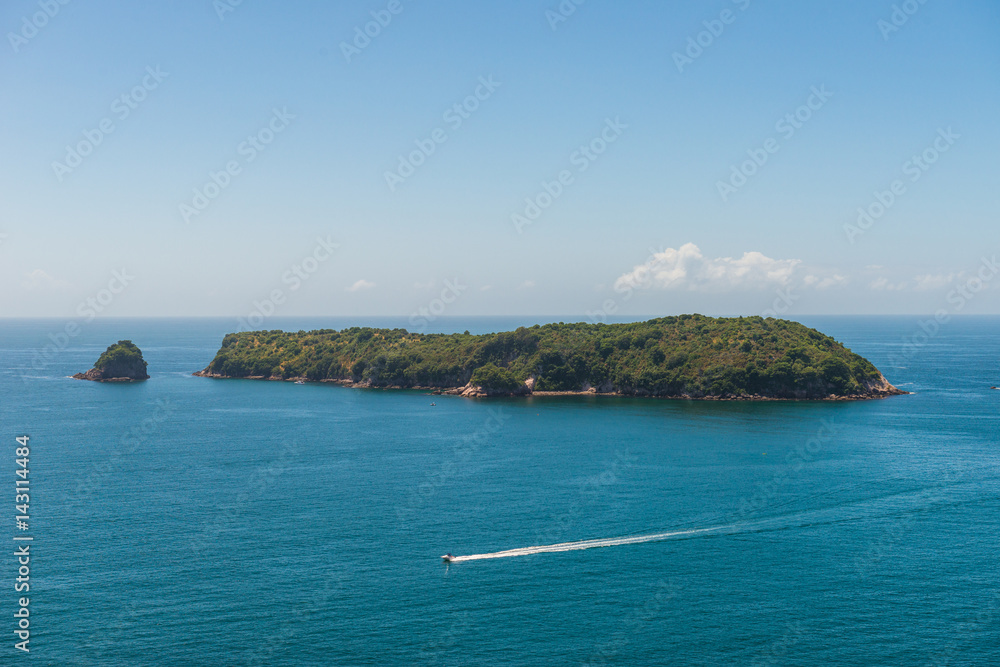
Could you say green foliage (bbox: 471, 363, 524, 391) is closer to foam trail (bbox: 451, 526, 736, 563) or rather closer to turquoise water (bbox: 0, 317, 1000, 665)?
turquoise water (bbox: 0, 317, 1000, 665)

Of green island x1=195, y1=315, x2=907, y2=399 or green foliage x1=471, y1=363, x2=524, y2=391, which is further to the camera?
green foliage x1=471, y1=363, x2=524, y2=391

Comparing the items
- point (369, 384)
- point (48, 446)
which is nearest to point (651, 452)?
point (48, 446)

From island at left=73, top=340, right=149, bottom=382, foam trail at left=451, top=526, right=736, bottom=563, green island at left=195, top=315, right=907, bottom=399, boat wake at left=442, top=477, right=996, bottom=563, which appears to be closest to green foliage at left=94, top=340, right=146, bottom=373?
island at left=73, top=340, right=149, bottom=382

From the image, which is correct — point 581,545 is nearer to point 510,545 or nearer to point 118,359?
point 510,545

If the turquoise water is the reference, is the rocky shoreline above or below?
above

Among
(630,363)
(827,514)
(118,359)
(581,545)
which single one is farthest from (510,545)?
(118,359)

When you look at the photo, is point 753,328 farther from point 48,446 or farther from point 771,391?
point 48,446
